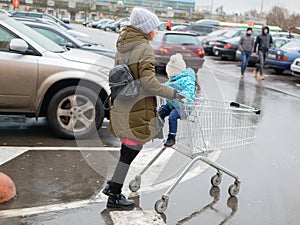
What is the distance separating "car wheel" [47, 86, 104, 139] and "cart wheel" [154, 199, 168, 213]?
2496mm

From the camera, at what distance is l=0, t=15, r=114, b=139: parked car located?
241 inches

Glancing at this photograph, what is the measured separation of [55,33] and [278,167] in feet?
23.0

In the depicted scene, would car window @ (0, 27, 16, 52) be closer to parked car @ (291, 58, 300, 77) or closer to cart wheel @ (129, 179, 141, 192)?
cart wheel @ (129, 179, 141, 192)

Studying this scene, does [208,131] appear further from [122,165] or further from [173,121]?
[122,165]

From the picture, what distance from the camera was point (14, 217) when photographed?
3984 mm

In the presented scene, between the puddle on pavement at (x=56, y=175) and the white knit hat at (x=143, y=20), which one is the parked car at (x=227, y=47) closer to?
the puddle on pavement at (x=56, y=175)

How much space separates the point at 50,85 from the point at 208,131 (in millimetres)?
2768

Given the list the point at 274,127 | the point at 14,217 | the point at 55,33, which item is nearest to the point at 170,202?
the point at 14,217

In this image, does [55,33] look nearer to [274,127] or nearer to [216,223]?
[274,127]

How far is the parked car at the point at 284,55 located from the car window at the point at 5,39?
13.3 meters

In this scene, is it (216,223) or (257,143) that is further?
(257,143)

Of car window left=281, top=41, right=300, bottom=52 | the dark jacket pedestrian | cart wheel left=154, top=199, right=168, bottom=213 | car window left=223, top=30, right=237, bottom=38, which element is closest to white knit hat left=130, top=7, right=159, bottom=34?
the dark jacket pedestrian

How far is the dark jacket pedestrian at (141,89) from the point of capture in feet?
12.9

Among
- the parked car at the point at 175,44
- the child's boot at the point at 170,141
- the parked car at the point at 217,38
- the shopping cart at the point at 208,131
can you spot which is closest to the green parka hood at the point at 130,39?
the shopping cart at the point at 208,131
